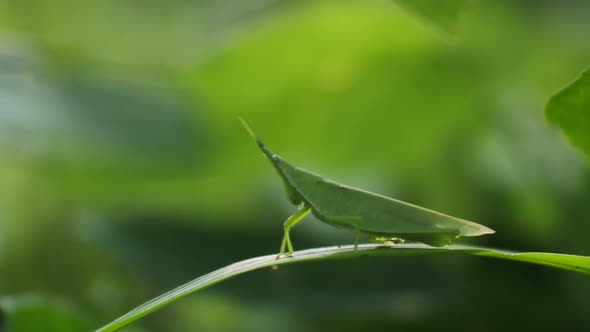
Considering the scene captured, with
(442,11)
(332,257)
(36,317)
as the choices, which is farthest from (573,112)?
(36,317)

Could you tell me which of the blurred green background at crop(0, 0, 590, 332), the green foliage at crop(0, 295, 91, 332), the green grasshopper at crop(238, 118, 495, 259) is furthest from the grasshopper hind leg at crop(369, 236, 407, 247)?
the blurred green background at crop(0, 0, 590, 332)

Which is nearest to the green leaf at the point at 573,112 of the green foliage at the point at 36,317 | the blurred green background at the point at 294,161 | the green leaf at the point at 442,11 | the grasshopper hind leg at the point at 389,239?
the green leaf at the point at 442,11

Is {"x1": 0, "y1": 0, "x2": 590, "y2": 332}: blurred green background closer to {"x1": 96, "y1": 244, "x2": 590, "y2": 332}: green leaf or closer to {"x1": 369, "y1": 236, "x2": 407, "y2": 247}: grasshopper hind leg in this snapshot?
{"x1": 369, "y1": 236, "x2": 407, "y2": 247}: grasshopper hind leg

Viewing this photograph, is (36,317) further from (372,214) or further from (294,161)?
(294,161)

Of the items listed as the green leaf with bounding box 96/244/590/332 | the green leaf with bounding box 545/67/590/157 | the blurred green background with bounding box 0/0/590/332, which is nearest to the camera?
the green leaf with bounding box 96/244/590/332

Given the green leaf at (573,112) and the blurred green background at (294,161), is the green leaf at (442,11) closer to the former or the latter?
the green leaf at (573,112)


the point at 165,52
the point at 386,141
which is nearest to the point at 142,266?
the point at 386,141
